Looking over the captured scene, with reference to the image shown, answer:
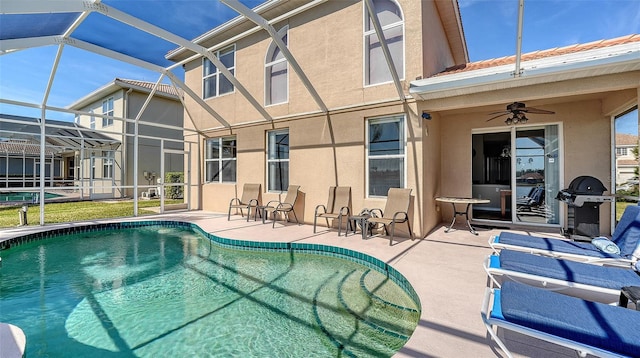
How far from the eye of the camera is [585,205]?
631 centimetres

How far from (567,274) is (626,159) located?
532 centimetres

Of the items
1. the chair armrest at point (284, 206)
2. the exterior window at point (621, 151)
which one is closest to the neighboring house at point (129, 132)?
the chair armrest at point (284, 206)

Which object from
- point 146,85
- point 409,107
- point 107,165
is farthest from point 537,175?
point 107,165

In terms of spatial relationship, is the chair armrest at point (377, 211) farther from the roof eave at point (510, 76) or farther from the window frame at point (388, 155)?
the roof eave at point (510, 76)

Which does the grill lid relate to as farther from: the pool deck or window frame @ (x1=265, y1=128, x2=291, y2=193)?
window frame @ (x1=265, y1=128, x2=291, y2=193)

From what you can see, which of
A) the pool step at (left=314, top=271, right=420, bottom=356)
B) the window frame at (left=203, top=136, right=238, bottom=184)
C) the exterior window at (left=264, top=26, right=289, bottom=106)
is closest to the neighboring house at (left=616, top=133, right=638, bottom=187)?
the pool step at (left=314, top=271, right=420, bottom=356)

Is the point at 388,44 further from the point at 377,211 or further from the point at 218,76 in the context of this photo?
the point at 218,76

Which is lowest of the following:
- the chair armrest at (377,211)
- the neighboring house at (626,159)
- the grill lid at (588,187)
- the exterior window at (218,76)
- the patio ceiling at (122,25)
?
the chair armrest at (377,211)

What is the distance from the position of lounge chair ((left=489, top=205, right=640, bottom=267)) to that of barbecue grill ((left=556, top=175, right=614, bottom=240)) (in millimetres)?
2206

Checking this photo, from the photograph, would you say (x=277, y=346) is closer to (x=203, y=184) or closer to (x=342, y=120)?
(x=342, y=120)

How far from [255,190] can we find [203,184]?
3.58 metres

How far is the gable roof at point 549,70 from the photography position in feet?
16.0

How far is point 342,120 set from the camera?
8.24 m

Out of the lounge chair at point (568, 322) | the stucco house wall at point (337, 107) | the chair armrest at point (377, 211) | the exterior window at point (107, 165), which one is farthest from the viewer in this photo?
the exterior window at point (107, 165)
